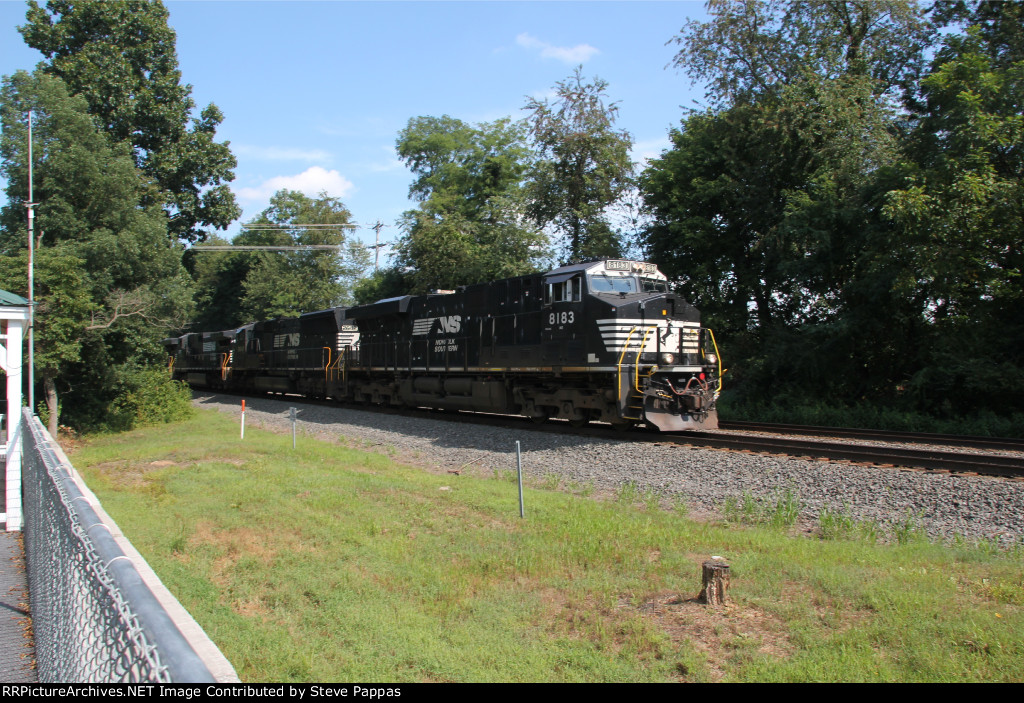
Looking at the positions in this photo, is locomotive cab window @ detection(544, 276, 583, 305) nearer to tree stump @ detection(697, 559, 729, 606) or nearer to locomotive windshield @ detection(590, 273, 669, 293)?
locomotive windshield @ detection(590, 273, 669, 293)

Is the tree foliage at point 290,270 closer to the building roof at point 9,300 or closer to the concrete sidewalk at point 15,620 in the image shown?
the building roof at point 9,300

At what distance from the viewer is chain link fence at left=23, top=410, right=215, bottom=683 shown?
1809 mm

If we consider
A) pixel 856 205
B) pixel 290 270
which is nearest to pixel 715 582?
pixel 856 205

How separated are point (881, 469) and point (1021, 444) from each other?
5727mm

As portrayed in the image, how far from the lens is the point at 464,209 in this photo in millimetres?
43344

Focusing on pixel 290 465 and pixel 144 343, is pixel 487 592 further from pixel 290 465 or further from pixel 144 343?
pixel 144 343

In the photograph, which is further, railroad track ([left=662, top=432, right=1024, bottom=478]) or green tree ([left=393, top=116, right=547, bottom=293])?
green tree ([left=393, top=116, right=547, bottom=293])

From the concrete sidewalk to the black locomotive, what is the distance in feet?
33.6

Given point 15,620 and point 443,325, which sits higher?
point 443,325

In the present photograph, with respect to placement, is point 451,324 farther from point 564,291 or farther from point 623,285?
point 623,285

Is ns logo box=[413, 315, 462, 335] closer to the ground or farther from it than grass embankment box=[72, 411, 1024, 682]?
farther from it

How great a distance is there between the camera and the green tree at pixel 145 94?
3025cm

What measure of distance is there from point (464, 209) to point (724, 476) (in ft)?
115

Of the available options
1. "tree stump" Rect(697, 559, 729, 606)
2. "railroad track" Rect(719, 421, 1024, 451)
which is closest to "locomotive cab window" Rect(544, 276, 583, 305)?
"railroad track" Rect(719, 421, 1024, 451)
